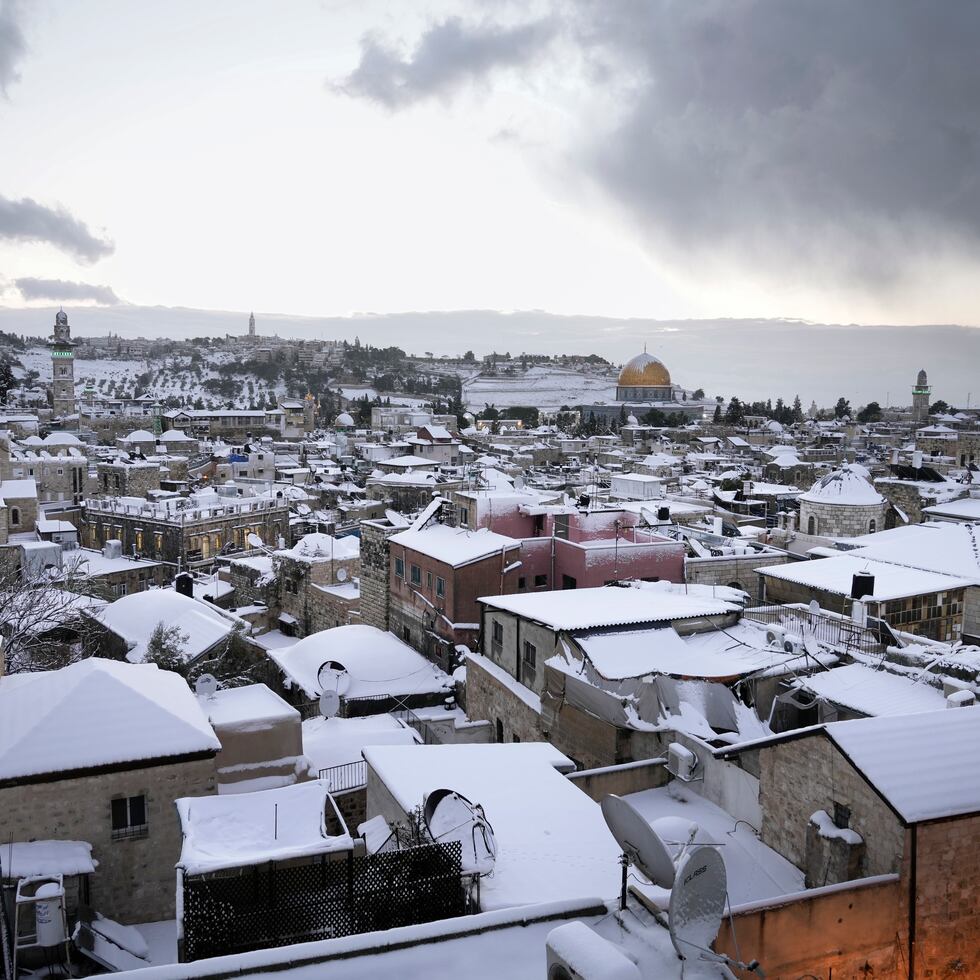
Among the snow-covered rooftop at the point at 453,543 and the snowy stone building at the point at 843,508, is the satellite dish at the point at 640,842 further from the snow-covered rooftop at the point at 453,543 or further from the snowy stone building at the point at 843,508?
the snowy stone building at the point at 843,508

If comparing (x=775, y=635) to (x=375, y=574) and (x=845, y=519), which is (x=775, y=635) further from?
(x=845, y=519)

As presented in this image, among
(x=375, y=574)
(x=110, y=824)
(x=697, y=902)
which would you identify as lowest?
(x=375, y=574)

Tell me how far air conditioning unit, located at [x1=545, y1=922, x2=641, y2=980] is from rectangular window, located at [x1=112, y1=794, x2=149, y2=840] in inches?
235

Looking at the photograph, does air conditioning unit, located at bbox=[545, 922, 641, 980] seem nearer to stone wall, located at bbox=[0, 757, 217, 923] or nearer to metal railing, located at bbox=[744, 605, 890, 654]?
stone wall, located at bbox=[0, 757, 217, 923]

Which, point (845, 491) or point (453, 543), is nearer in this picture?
point (453, 543)

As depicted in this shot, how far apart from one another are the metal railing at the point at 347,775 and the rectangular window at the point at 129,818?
3390mm

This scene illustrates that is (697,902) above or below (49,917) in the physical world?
above

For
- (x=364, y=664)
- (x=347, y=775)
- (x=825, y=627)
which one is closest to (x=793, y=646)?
(x=825, y=627)

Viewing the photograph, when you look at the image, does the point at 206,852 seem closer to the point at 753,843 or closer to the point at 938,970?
the point at 753,843

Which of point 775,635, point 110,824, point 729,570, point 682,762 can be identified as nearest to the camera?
point 110,824

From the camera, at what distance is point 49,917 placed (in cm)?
754

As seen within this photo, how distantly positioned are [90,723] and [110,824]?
1.07m

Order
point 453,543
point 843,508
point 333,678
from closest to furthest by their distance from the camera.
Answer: point 333,678 < point 453,543 < point 843,508

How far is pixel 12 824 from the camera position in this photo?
8.48 m
